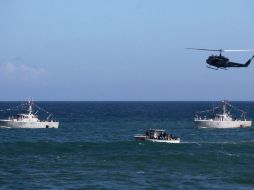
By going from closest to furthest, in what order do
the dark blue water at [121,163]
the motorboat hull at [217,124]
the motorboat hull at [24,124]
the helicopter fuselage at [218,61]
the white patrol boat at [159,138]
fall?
the helicopter fuselage at [218,61]
the dark blue water at [121,163]
the white patrol boat at [159,138]
the motorboat hull at [24,124]
the motorboat hull at [217,124]

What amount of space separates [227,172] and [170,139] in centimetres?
3322

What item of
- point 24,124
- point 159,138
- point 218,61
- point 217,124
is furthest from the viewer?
point 217,124

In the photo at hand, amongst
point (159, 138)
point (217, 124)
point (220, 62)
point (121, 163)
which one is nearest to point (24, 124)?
point (217, 124)

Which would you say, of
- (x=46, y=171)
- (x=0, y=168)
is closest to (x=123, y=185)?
(x=46, y=171)

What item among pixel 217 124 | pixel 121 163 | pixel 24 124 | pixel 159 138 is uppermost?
pixel 217 124

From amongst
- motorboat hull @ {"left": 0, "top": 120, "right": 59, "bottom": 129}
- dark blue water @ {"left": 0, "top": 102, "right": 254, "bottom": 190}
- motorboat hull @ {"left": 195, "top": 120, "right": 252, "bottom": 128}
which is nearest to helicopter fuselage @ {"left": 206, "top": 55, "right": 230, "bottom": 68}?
dark blue water @ {"left": 0, "top": 102, "right": 254, "bottom": 190}

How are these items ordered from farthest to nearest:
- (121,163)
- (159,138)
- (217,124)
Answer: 1. (217,124)
2. (159,138)
3. (121,163)

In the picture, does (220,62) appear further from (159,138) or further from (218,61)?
(159,138)

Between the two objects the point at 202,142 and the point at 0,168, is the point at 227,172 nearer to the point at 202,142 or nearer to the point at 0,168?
the point at 0,168

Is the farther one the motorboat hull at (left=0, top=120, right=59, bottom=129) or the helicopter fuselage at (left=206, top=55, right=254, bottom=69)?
the motorboat hull at (left=0, top=120, right=59, bottom=129)

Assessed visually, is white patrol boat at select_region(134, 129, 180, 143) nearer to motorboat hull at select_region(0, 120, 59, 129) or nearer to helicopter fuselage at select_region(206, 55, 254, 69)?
motorboat hull at select_region(0, 120, 59, 129)

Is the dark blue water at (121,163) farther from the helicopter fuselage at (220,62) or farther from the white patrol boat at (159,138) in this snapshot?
the helicopter fuselage at (220,62)

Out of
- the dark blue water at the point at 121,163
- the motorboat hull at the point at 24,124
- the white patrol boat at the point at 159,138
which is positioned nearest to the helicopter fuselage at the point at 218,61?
the dark blue water at the point at 121,163

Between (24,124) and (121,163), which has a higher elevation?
(24,124)
